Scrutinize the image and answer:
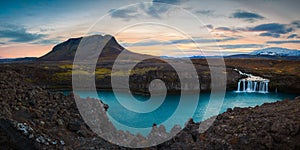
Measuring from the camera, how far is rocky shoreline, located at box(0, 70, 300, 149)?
1166 cm

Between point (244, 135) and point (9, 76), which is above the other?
point (9, 76)

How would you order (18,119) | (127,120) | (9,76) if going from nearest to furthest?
(18,119) < (9,76) < (127,120)

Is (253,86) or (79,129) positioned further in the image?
(253,86)

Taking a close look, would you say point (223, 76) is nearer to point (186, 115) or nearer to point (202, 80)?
point (202, 80)

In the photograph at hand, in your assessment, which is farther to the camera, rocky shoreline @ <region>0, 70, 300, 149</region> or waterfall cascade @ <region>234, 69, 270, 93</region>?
waterfall cascade @ <region>234, 69, 270, 93</region>

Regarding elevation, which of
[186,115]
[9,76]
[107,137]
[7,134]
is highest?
[9,76]

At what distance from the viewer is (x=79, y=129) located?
15844 millimetres

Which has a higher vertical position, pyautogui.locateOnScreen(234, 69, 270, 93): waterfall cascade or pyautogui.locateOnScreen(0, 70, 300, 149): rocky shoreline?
pyautogui.locateOnScreen(0, 70, 300, 149): rocky shoreline

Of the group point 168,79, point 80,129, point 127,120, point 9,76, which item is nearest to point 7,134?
point 80,129

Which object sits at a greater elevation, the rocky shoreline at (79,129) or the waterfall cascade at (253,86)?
the rocky shoreline at (79,129)

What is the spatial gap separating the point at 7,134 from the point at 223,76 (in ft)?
223

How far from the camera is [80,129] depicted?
52.2ft

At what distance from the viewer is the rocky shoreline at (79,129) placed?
11656 mm

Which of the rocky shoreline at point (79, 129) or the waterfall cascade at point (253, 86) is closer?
the rocky shoreline at point (79, 129)
